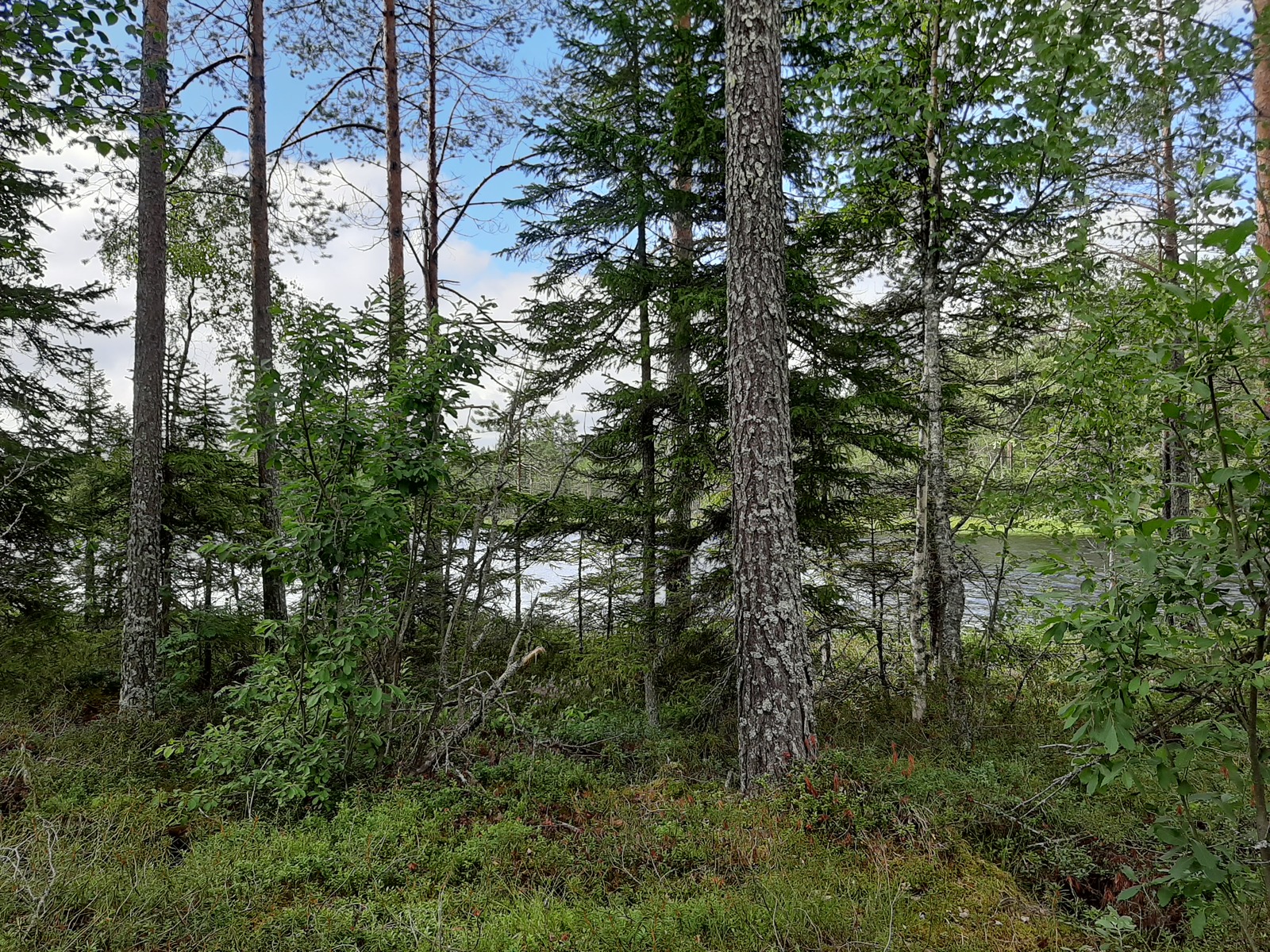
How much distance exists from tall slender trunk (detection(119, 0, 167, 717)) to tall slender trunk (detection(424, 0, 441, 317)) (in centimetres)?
361

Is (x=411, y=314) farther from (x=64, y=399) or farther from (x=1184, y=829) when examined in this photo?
(x=64, y=399)

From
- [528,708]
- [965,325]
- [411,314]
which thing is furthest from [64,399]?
[965,325]

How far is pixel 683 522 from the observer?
7.36 meters

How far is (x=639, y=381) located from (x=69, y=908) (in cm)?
632

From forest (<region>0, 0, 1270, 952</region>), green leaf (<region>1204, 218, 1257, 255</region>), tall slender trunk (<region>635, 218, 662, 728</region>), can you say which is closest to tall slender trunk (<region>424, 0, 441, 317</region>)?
forest (<region>0, 0, 1270, 952</region>)

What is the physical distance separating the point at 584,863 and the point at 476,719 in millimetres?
2039

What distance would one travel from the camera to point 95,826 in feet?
12.9

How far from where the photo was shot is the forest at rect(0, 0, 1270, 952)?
2.62 meters

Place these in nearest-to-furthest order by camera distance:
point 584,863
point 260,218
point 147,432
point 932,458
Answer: point 584,863
point 932,458
point 147,432
point 260,218

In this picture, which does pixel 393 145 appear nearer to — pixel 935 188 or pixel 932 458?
pixel 935 188

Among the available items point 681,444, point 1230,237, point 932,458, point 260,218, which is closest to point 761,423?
point 681,444

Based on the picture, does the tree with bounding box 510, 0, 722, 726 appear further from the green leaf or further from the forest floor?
the green leaf

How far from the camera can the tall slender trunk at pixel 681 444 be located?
6.73 metres

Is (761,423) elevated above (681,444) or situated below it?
below
